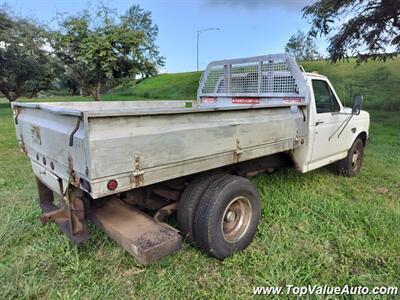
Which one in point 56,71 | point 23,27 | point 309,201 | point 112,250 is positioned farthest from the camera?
point 56,71

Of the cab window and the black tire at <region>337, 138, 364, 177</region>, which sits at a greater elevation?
the cab window

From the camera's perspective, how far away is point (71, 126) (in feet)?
7.72

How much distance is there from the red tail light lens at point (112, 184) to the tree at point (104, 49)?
1383 centimetres

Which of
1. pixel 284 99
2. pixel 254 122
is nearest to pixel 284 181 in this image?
pixel 284 99

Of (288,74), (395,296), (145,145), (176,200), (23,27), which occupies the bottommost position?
(395,296)

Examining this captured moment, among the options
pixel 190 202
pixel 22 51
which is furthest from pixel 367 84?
pixel 190 202

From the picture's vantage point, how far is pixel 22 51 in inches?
597

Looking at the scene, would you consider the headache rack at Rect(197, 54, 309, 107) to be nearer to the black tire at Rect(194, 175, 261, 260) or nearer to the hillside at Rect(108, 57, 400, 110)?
the black tire at Rect(194, 175, 261, 260)

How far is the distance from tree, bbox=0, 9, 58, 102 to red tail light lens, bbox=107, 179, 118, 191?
15444mm

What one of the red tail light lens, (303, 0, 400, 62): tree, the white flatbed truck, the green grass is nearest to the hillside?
(303, 0, 400, 62): tree

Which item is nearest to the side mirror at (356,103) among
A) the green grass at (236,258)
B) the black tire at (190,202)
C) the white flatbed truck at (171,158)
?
the white flatbed truck at (171,158)

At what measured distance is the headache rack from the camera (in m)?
4.29

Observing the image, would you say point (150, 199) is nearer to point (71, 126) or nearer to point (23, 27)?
point (71, 126)

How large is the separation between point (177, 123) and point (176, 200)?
3.27ft
